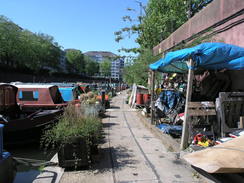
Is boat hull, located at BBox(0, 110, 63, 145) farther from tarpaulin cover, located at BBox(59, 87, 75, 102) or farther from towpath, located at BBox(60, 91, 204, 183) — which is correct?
tarpaulin cover, located at BBox(59, 87, 75, 102)

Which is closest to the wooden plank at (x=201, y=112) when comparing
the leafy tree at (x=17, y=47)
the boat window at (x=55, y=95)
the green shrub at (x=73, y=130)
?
the green shrub at (x=73, y=130)

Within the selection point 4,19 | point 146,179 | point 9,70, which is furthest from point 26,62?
point 146,179

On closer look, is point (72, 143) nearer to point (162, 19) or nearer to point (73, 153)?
point (73, 153)

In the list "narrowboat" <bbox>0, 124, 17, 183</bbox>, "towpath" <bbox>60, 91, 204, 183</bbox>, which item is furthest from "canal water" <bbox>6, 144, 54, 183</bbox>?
"towpath" <bbox>60, 91, 204, 183</bbox>

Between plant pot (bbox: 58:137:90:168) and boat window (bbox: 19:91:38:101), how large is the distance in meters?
5.48

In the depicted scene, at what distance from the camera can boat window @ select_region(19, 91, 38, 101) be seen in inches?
345

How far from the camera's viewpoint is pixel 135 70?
15.9 m

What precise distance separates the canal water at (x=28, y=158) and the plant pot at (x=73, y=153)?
160 centimetres

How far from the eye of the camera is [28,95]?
348 inches

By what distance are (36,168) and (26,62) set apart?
1765 inches

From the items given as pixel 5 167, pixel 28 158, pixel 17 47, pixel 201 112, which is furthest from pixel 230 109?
pixel 17 47

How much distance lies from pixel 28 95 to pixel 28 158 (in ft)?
11.1

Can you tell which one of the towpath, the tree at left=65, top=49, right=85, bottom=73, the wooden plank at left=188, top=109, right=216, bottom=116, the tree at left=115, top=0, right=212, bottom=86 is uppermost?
the tree at left=65, top=49, right=85, bottom=73

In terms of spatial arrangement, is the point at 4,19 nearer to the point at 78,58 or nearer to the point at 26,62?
the point at 26,62
